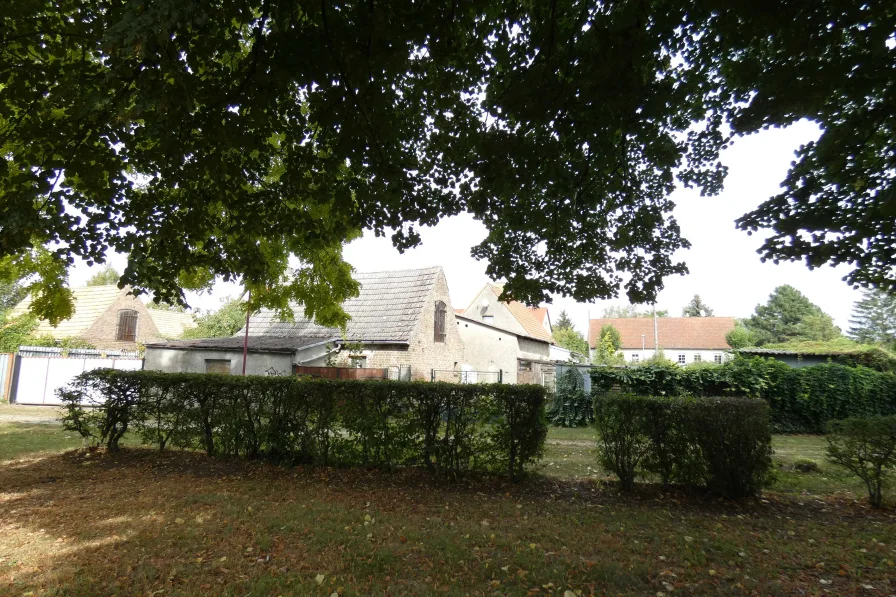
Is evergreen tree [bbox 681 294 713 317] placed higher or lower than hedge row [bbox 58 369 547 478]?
higher

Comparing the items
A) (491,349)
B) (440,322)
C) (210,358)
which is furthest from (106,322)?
(491,349)

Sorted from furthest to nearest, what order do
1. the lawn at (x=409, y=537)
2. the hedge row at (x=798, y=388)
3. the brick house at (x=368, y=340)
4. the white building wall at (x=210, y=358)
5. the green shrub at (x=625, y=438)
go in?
the brick house at (x=368, y=340)
the white building wall at (x=210, y=358)
the hedge row at (x=798, y=388)
the green shrub at (x=625, y=438)
the lawn at (x=409, y=537)

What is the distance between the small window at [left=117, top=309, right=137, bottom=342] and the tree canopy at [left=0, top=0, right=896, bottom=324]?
3058 centimetres

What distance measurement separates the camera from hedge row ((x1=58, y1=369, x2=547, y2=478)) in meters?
7.73

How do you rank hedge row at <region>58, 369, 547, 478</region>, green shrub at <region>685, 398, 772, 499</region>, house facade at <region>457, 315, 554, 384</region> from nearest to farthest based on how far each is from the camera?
green shrub at <region>685, 398, 772, 499</region>
hedge row at <region>58, 369, 547, 478</region>
house facade at <region>457, 315, 554, 384</region>

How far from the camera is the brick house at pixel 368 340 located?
61.8 ft

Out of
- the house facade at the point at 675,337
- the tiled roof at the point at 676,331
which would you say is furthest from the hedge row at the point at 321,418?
the tiled roof at the point at 676,331

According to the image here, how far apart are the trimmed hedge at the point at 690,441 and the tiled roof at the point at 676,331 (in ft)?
169

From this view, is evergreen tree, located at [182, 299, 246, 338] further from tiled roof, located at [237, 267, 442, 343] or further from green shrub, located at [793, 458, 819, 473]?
green shrub, located at [793, 458, 819, 473]

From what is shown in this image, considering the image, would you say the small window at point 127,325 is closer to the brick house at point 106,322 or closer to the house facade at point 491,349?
the brick house at point 106,322

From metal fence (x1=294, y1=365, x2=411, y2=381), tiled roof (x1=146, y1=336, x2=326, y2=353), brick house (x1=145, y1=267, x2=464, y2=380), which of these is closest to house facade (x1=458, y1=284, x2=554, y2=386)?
brick house (x1=145, y1=267, x2=464, y2=380)

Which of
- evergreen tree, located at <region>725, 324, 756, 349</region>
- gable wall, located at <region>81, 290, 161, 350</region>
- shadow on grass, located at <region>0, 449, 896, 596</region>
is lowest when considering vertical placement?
shadow on grass, located at <region>0, 449, 896, 596</region>

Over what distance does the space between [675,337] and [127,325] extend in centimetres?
5347

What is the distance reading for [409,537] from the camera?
5.25m
